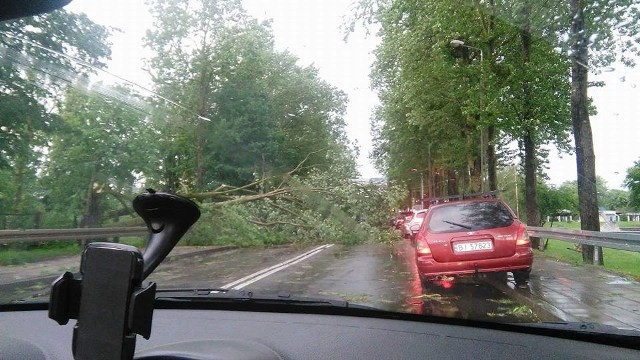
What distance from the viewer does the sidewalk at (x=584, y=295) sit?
3.43 m

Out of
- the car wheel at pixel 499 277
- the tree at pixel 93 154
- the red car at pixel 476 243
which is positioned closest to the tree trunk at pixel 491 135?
the red car at pixel 476 243

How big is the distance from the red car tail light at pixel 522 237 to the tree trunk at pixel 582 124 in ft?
3.03

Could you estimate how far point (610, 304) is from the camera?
3682 mm

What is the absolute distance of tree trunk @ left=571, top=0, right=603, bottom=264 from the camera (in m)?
3.69

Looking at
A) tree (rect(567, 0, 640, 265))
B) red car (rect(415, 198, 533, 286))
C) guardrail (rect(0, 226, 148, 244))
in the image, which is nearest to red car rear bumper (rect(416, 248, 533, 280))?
red car (rect(415, 198, 533, 286))

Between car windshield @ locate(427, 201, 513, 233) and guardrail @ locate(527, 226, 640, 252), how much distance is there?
1.26ft

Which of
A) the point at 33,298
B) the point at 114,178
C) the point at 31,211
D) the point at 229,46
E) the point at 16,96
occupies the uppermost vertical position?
the point at 229,46

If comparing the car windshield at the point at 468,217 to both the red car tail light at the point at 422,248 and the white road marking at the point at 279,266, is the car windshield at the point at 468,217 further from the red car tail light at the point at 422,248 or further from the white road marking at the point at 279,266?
the white road marking at the point at 279,266

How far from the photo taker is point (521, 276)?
4.76m

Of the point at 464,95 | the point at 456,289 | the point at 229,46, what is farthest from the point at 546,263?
the point at 229,46

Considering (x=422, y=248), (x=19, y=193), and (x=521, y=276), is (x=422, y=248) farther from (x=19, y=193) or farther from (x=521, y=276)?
(x=19, y=193)

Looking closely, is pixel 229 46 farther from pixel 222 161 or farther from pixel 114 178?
pixel 114 178

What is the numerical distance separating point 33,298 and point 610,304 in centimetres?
400

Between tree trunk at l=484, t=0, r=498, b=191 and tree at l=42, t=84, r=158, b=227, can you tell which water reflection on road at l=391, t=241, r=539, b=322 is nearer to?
tree trunk at l=484, t=0, r=498, b=191
